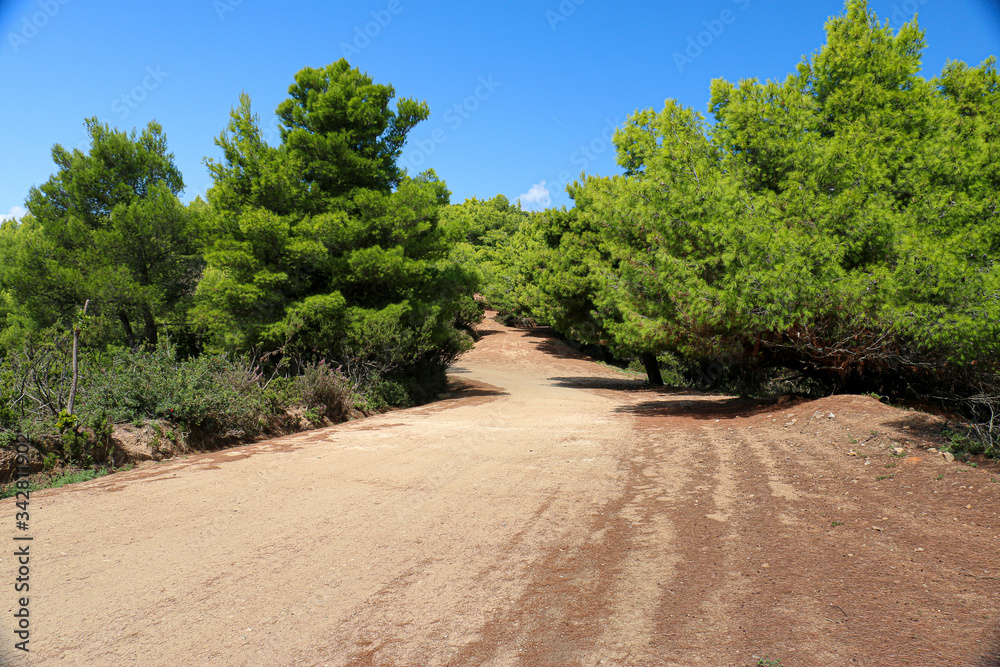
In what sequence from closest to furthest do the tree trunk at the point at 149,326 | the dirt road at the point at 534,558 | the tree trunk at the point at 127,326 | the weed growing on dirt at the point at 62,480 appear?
the dirt road at the point at 534,558 < the weed growing on dirt at the point at 62,480 < the tree trunk at the point at 127,326 < the tree trunk at the point at 149,326

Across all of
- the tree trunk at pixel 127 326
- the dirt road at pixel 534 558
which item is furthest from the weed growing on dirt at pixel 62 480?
the tree trunk at pixel 127 326

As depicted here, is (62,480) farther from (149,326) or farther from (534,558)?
(149,326)

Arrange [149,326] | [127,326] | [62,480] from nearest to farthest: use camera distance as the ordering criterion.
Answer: [62,480] < [127,326] < [149,326]

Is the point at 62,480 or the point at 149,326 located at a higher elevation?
the point at 149,326

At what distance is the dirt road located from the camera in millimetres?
2928

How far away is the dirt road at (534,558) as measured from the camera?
2928 millimetres

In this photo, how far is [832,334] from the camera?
9.36 m

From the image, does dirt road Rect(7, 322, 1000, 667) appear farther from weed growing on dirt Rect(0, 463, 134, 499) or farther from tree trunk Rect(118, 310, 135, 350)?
tree trunk Rect(118, 310, 135, 350)

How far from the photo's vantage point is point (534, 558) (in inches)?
162

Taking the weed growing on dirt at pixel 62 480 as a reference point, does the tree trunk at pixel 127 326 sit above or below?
above

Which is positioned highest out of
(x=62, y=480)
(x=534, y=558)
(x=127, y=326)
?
(x=127, y=326)

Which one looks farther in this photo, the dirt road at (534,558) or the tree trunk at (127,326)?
the tree trunk at (127,326)

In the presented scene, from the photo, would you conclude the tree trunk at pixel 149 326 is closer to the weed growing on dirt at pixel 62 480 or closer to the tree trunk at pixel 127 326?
the tree trunk at pixel 127 326

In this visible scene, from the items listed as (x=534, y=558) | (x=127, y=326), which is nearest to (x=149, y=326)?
(x=127, y=326)
